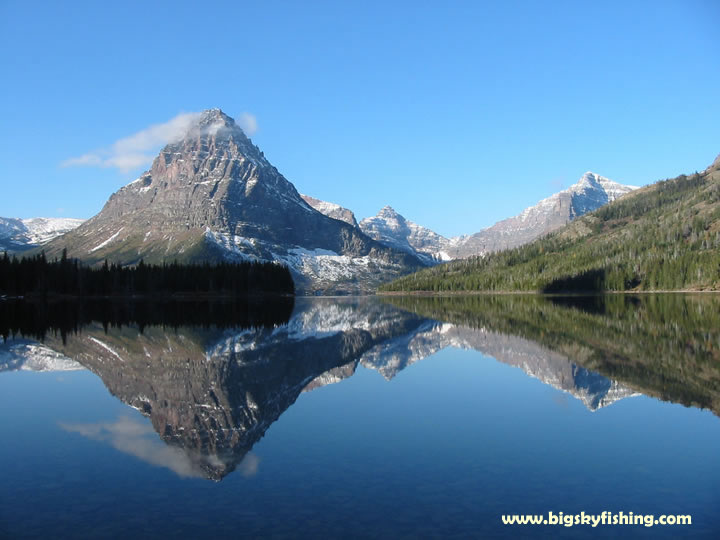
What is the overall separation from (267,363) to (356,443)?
700 inches

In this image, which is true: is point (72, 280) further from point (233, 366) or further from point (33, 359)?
point (233, 366)

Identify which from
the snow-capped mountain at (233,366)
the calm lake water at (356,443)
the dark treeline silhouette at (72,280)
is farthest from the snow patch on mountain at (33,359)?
the dark treeline silhouette at (72,280)

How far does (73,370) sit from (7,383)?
13.8ft

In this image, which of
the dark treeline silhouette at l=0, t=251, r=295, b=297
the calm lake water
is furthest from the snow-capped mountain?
the dark treeline silhouette at l=0, t=251, r=295, b=297

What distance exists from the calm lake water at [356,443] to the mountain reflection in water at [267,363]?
172 millimetres

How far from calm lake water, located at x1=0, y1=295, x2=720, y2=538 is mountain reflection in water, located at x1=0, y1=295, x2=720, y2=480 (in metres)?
0.17

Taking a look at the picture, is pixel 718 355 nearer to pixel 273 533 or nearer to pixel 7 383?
A: pixel 273 533

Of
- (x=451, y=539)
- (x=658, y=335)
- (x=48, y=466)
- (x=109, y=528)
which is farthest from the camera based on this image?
(x=658, y=335)

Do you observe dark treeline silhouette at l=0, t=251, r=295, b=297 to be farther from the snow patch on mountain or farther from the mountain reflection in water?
the snow patch on mountain

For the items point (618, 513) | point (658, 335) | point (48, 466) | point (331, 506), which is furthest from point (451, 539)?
point (658, 335)

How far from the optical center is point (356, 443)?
61.3ft

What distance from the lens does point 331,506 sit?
13.4 m

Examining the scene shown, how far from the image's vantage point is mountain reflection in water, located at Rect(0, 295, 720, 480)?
20.1 metres

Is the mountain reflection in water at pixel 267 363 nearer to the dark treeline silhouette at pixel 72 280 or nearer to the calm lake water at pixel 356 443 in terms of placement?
the calm lake water at pixel 356 443
